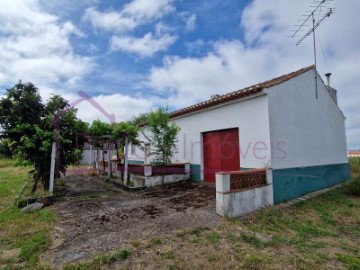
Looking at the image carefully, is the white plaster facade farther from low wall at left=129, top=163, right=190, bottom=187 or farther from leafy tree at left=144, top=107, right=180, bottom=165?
leafy tree at left=144, top=107, right=180, bottom=165

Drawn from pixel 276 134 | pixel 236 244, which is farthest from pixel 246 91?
pixel 236 244

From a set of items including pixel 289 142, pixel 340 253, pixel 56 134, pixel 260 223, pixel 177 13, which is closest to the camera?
pixel 340 253

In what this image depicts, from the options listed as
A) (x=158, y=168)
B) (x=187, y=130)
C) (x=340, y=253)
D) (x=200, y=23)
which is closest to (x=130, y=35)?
(x=200, y=23)

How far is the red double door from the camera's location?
8.40 m

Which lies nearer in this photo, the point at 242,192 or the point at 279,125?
the point at 242,192

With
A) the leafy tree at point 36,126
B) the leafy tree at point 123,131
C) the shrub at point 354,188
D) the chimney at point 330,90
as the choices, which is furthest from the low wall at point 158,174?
the chimney at point 330,90

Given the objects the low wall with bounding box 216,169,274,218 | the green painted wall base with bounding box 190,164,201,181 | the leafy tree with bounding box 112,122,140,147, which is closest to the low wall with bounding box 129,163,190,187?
the green painted wall base with bounding box 190,164,201,181

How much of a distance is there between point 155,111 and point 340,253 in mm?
8005

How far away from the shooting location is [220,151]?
9.01m

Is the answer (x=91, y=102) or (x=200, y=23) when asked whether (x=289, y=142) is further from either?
(x=91, y=102)

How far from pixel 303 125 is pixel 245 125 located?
248 centimetres

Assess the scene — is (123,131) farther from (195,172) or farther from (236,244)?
(236,244)

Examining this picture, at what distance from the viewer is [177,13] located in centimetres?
818

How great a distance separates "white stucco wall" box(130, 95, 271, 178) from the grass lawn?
1.95 meters
